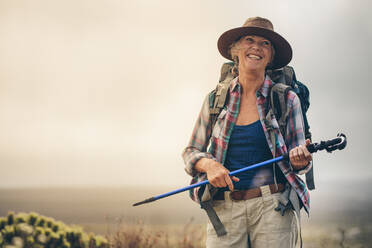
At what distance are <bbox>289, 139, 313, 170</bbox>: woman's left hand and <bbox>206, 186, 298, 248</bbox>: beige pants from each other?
8.4 inches

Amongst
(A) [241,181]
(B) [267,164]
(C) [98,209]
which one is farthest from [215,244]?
(C) [98,209]

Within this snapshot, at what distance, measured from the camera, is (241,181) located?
1970mm

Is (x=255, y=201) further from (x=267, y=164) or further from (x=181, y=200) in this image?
(x=181, y=200)

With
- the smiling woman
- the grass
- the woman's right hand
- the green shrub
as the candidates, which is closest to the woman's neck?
the smiling woman

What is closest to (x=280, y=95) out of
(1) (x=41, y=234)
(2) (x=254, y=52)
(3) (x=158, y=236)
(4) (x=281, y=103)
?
(4) (x=281, y=103)

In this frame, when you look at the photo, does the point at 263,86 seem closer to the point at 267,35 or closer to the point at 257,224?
the point at 267,35

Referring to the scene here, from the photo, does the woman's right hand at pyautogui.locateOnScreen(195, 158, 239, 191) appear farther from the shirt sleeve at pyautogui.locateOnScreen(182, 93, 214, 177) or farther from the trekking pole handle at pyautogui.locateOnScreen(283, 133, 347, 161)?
the trekking pole handle at pyautogui.locateOnScreen(283, 133, 347, 161)

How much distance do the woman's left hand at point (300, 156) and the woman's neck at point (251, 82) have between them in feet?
1.56

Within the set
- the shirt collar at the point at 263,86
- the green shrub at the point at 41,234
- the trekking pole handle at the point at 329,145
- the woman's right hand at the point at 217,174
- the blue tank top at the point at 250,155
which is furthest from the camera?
the green shrub at the point at 41,234

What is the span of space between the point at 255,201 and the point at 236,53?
826mm

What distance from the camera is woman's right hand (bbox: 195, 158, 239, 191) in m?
1.85

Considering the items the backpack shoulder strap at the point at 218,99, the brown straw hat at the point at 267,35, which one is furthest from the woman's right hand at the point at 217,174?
the brown straw hat at the point at 267,35

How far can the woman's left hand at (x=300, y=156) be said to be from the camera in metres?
1.75

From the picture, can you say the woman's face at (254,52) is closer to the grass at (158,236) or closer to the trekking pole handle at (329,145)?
the trekking pole handle at (329,145)
